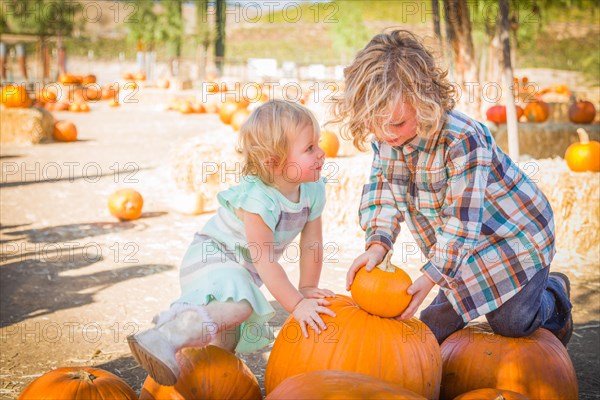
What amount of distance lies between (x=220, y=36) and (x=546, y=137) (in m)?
22.2

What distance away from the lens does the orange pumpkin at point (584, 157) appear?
222 inches

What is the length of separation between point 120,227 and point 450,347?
393 centimetres

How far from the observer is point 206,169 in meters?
6.73

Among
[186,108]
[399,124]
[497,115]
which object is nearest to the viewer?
[399,124]

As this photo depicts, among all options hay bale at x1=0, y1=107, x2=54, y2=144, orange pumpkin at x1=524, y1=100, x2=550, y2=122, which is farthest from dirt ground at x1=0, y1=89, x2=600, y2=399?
orange pumpkin at x1=524, y1=100, x2=550, y2=122

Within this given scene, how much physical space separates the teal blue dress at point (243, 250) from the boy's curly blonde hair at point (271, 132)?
0.30ft

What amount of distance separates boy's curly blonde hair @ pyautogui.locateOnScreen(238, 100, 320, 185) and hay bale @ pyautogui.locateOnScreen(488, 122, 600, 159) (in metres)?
6.66

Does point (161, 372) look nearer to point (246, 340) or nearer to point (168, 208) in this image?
point (246, 340)

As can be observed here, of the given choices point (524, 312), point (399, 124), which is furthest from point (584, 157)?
point (399, 124)

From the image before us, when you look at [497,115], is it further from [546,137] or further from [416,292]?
[416,292]

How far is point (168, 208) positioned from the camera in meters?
6.63

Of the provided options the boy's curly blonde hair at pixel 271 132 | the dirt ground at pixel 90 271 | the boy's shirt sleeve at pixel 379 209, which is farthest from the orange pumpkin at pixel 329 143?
the boy's curly blonde hair at pixel 271 132

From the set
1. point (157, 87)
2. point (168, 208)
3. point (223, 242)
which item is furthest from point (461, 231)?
point (157, 87)

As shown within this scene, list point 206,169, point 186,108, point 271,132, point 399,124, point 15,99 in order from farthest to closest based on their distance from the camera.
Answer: point 186,108 → point 15,99 → point 206,169 → point 271,132 → point 399,124
